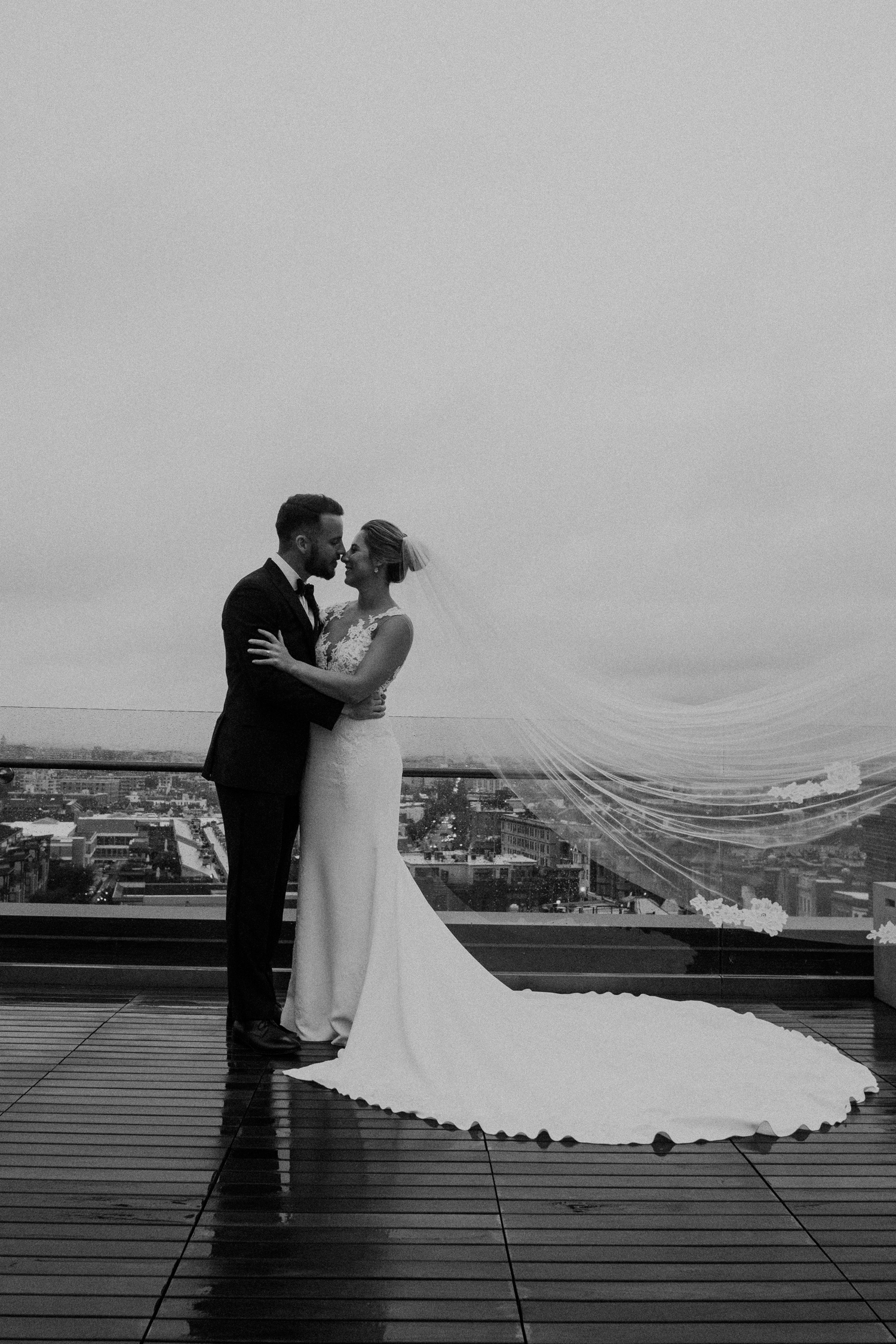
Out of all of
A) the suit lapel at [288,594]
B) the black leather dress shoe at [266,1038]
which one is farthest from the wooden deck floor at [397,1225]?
the suit lapel at [288,594]

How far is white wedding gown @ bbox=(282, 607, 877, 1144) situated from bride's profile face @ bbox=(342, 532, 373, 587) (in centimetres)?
17

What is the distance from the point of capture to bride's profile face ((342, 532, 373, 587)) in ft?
12.3

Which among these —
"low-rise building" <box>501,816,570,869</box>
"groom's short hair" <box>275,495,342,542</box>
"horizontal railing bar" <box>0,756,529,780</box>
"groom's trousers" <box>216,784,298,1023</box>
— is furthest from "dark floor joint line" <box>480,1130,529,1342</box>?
"horizontal railing bar" <box>0,756,529,780</box>

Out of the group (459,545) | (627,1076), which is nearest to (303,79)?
(459,545)

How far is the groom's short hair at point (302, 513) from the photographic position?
3.73 meters

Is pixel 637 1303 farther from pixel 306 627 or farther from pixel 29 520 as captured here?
pixel 29 520

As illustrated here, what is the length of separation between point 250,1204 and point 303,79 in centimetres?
775

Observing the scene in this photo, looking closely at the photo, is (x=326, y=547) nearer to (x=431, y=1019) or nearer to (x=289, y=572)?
(x=289, y=572)

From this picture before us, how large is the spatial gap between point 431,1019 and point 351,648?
1178 millimetres

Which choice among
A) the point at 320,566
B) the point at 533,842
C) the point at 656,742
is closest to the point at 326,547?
the point at 320,566

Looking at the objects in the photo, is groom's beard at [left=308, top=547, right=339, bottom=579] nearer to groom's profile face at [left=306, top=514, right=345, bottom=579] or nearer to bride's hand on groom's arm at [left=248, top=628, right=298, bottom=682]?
groom's profile face at [left=306, top=514, right=345, bottom=579]

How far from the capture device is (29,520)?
29.3 feet

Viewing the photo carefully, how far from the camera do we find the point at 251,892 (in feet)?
12.0

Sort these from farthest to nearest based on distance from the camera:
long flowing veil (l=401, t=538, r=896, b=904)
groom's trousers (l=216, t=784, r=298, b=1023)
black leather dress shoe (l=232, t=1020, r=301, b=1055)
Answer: long flowing veil (l=401, t=538, r=896, b=904) < groom's trousers (l=216, t=784, r=298, b=1023) < black leather dress shoe (l=232, t=1020, r=301, b=1055)
